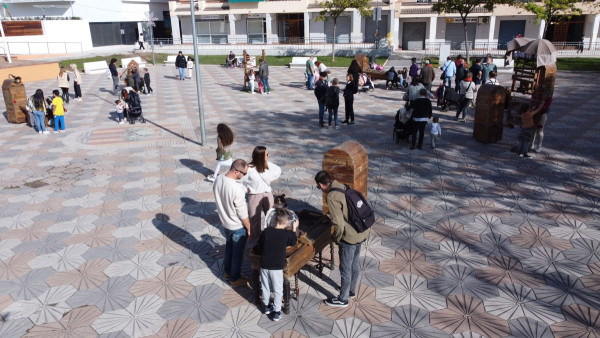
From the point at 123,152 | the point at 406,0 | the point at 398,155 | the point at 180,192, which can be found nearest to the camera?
the point at 180,192

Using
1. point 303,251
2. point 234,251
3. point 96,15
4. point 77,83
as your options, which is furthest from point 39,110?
point 96,15

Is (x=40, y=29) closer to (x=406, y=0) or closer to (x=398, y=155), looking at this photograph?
(x=406, y=0)

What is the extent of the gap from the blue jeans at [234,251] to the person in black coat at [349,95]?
8414mm

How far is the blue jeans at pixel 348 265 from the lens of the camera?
5.45 metres

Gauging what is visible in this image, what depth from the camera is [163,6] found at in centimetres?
5756

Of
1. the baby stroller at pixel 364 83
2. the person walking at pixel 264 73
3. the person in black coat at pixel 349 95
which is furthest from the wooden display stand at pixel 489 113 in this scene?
the person walking at pixel 264 73

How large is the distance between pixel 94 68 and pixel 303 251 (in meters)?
29.1

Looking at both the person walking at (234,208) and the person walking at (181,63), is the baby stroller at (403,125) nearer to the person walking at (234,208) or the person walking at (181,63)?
the person walking at (234,208)

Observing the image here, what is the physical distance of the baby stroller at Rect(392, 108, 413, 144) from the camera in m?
12.0

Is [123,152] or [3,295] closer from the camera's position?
[3,295]

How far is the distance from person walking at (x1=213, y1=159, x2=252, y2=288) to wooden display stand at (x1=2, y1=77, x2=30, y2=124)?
1352 centimetres

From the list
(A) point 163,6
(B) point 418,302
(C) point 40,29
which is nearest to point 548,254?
(B) point 418,302

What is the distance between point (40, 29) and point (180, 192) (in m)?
41.6

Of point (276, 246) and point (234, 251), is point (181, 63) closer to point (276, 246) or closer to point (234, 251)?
point (234, 251)
